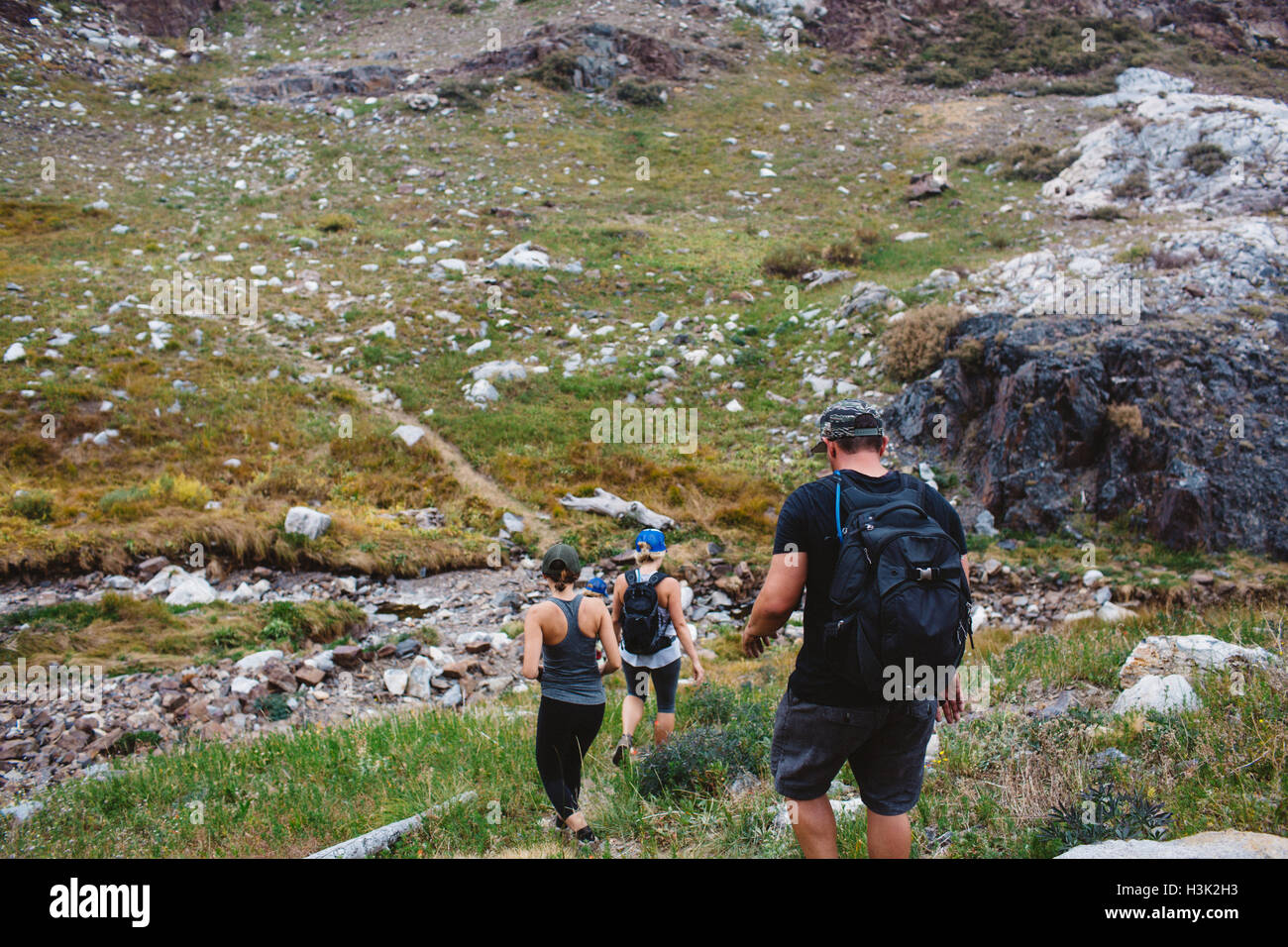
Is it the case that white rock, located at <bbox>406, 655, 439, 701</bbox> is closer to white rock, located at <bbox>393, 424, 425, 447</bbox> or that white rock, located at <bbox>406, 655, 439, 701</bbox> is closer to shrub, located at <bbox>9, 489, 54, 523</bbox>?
white rock, located at <bbox>393, 424, 425, 447</bbox>

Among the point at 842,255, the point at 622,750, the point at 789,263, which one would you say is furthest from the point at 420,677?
the point at 842,255

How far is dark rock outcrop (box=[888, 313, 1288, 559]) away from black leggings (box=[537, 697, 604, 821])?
974 centimetres

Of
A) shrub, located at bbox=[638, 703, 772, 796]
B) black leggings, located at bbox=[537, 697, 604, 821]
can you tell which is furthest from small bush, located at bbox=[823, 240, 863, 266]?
black leggings, located at bbox=[537, 697, 604, 821]

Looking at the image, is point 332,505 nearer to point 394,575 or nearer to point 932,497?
point 394,575

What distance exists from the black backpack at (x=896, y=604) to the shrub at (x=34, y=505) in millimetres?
12128

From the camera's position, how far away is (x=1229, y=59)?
34594 mm

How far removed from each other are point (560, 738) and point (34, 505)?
10378 millimetres

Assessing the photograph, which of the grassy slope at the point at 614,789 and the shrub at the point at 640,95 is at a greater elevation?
the shrub at the point at 640,95

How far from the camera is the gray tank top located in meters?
4.44

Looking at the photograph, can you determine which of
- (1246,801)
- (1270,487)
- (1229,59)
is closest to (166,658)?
(1246,801)

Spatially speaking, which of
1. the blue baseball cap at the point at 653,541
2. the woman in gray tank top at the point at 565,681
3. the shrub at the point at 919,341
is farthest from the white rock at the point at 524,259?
the woman in gray tank top at the point at 565,681

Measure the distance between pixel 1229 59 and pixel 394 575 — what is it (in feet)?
154

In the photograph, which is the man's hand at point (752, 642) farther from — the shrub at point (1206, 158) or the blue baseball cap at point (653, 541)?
the shrub at point (1206, 158)

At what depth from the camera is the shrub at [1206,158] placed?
1848 cm
